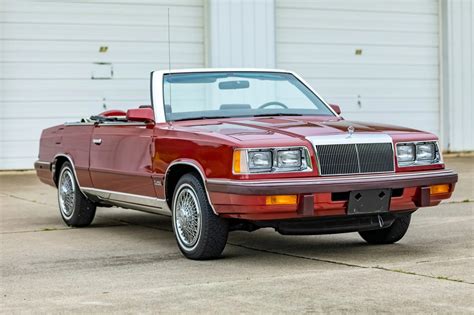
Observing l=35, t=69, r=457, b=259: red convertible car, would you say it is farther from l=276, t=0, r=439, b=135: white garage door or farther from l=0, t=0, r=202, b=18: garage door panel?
l=276, t=0, r=439, b=135: white garage door

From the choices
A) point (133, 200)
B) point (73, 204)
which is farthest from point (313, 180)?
point (73, 204)

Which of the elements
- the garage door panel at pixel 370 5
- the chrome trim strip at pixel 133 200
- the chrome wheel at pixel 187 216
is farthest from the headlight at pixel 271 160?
the garage door panel at pixel 370 5

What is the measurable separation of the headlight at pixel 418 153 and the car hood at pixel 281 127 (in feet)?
0.40

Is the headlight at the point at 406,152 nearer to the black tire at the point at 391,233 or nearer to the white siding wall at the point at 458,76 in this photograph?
the black tire at the point at 391,233

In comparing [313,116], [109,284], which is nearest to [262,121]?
[313,116]

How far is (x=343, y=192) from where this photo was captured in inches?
243

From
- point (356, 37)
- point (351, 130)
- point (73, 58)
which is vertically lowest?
point (351, 130)

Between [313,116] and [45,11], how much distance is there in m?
9.33

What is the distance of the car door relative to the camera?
7.33 meters

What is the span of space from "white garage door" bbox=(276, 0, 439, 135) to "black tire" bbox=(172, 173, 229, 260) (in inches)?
427

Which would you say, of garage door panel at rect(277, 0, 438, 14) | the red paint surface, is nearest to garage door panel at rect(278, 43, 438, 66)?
garage door panel at rect(277, 0, 438, 14)

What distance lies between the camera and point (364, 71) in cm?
1816

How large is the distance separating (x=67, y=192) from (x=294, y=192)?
3657 millimetres

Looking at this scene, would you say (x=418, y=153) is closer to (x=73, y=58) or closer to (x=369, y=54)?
(x=73, y=58)
